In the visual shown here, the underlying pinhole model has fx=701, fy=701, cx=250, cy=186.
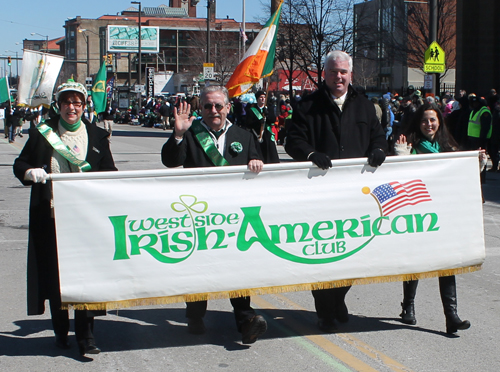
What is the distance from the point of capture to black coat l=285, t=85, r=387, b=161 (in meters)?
5.20

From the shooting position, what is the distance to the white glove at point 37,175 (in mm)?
4477

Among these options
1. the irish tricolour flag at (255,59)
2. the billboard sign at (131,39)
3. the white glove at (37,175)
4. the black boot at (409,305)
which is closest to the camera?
the white glove at (37,175)

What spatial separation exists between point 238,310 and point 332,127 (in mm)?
1515

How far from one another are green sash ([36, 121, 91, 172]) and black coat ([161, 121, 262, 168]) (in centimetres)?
60

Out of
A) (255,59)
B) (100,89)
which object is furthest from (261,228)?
(100,89)

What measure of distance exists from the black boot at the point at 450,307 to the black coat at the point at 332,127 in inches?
43.1

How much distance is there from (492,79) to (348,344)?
2886 centimetres

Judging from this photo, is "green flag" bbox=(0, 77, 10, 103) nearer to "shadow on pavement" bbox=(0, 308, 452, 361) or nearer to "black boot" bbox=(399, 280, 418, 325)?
"shadow on pavement" bbox=(0, 308, 452, 361)

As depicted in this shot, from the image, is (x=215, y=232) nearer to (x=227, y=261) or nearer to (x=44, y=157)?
(x=227, y=261)

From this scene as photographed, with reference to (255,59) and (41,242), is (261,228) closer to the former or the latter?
(41,242)

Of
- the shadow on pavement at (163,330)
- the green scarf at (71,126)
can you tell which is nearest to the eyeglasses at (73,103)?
the green scarf at (71,126)

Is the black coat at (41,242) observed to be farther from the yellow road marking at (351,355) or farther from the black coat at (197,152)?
the yellow road marking at (351,355)

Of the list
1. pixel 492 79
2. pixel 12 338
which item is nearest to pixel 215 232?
pixel 12 338

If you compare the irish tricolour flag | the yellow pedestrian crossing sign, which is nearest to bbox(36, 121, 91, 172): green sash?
the irish tricolour flag
